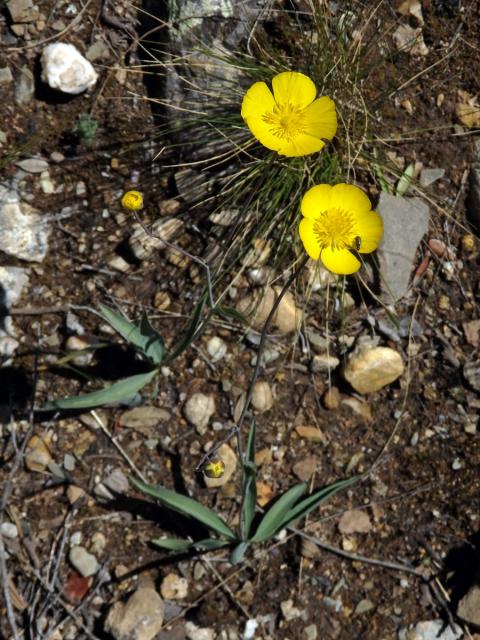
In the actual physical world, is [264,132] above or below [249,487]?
above

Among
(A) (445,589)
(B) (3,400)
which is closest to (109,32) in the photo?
(B) (3,400)

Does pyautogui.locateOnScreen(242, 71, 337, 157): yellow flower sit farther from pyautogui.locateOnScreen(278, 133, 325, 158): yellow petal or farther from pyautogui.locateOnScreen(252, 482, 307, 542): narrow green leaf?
pyautogui.locateOnScreen(252, 482, 307, 542): narrow green leaf

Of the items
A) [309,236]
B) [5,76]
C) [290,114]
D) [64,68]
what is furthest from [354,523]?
[5,76]

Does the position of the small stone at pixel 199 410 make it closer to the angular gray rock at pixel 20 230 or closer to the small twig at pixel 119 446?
the small twig at pixel 119 446

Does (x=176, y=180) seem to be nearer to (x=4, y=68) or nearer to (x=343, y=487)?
(x=4, y=68)

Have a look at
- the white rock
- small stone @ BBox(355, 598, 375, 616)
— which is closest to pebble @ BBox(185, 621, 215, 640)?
small stone @ BBox(355, 598, 375, 616)

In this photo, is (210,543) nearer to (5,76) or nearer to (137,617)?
(137,617)

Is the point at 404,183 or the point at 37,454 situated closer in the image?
the point at 37,454
